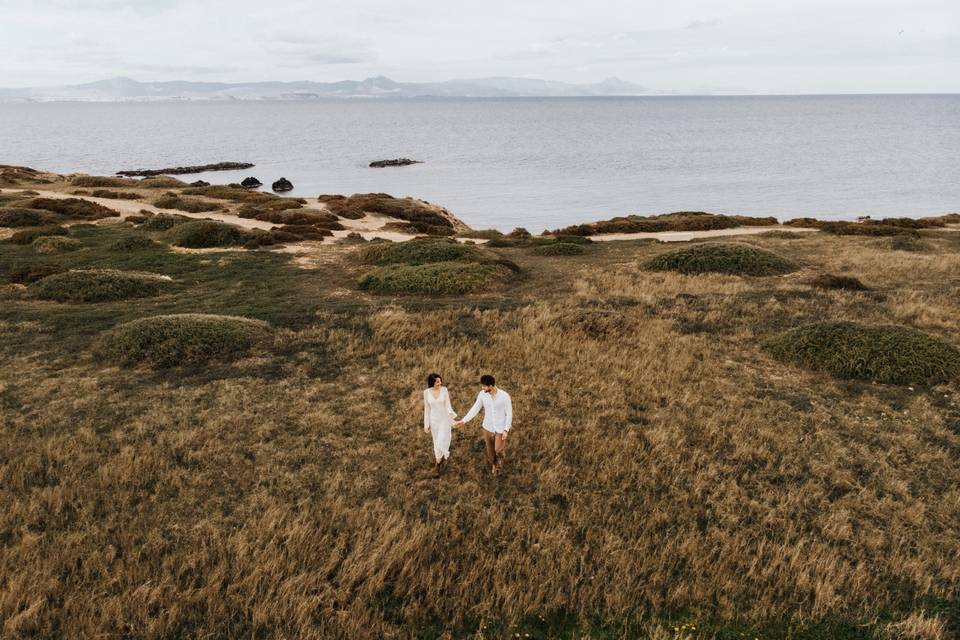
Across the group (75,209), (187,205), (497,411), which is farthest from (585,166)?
(497,411)

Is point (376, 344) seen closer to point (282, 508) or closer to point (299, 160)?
point (282, 508)

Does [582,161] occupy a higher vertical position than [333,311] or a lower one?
higher

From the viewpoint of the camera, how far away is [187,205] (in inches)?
1937

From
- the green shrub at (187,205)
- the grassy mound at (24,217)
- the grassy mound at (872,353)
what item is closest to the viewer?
the grassy mound at (872,353)

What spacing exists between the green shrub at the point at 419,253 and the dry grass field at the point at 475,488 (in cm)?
986

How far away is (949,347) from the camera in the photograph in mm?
15234

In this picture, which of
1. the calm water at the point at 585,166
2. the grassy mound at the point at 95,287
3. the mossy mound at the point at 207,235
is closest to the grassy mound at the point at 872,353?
the grassy mound at the point at 95,287

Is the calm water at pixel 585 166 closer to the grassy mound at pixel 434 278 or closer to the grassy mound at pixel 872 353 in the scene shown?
the grassy mound at pixel 434 278

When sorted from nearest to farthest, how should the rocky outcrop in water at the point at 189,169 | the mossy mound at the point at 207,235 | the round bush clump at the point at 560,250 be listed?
the round bush clump at the point at 560,250 < the mossy mound at the point at 207,235 < the rocky outcrop in water at the point at 189,169

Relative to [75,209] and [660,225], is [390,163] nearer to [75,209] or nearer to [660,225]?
[75,209]

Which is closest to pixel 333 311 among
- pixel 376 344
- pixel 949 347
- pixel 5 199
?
pixel 376 344

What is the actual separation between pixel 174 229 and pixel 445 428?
3222cm

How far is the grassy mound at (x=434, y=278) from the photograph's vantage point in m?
23.8

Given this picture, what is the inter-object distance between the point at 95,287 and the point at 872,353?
2652 cm
